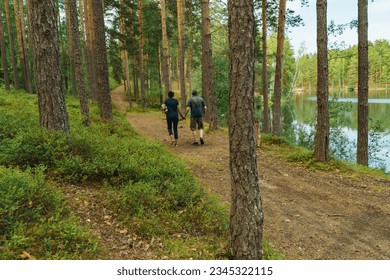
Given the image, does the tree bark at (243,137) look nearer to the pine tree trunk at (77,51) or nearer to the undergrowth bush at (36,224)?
→ the undergrowth bush at (36,224)

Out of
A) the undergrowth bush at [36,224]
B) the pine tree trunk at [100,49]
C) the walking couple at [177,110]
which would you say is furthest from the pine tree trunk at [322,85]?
the pine tree trunk at [100,49]

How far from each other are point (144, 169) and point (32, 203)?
2.60 meters

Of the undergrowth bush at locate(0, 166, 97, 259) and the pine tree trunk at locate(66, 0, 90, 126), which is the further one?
the pine tree trunk at locate(66, 0, 90, 126)

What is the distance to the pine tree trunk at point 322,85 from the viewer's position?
900cm

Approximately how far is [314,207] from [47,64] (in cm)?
749

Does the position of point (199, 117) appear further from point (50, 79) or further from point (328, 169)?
point (50, 79)

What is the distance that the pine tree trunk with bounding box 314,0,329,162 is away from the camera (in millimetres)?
9000

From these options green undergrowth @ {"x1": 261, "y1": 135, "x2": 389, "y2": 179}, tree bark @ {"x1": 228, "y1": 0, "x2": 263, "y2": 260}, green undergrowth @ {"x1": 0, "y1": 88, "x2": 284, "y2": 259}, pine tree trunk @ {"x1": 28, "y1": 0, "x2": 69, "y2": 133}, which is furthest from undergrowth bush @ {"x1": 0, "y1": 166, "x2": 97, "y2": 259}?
green undergrowth @ {"x1": 261, "y1": 135, "x2": 389, "y2": 179}

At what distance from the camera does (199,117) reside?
38.1 feet

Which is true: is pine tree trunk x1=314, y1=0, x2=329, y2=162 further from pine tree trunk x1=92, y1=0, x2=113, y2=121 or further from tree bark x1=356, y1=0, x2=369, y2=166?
pine tree trunk x1=92, y1=0, x2=113, y2=121

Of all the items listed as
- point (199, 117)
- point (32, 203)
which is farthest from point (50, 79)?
point (199, 117)

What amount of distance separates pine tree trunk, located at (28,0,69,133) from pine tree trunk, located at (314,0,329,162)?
7.86 meters

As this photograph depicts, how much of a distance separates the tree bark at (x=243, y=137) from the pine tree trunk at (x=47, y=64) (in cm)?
516

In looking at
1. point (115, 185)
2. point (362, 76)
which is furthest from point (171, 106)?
point (362, 76)
